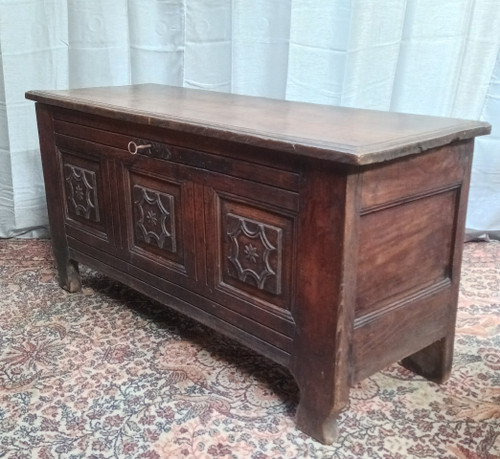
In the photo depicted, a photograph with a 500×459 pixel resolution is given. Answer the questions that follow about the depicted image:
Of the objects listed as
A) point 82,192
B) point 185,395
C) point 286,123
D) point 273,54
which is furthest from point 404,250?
point 273,54

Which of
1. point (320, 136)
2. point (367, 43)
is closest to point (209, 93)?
point (367, 43)

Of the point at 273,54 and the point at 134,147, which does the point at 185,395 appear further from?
the point at 273,54

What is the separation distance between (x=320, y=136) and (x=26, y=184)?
1.58 m

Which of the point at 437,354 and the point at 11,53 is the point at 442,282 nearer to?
the point at 437,354

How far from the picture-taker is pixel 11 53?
222 centimetres

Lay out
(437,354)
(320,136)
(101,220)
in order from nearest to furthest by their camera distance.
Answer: (320,136) < (437,354) < (101,220)

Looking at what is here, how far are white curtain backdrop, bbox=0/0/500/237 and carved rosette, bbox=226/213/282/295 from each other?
0.94 meters

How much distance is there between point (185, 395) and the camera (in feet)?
4.59

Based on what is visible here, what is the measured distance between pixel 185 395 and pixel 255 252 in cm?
38

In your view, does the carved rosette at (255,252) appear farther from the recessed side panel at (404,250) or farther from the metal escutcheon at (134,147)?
the metal escutcheon at (134,147)

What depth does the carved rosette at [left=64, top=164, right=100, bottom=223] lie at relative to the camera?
5.57ft

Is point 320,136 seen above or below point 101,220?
above

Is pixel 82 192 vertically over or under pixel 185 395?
over

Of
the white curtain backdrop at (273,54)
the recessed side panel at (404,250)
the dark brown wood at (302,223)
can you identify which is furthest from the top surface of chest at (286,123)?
the white curtain backdrop at (273,54)
